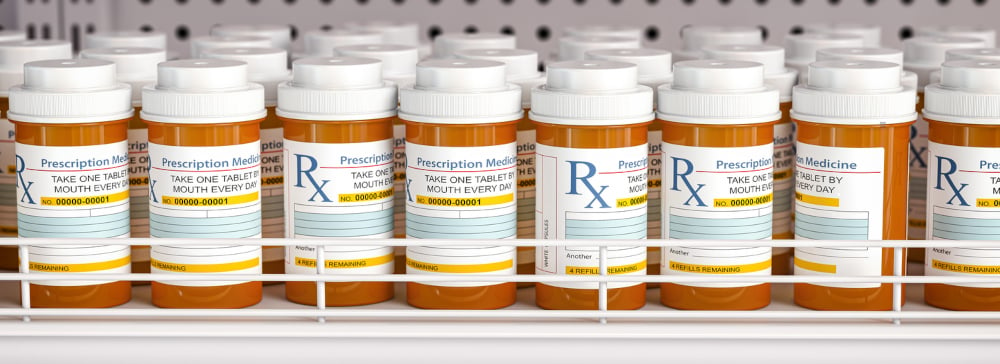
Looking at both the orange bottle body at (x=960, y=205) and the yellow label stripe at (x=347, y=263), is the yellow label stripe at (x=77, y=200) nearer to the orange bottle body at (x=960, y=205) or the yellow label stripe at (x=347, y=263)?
the yellow label stripe at (x=347, y=263)

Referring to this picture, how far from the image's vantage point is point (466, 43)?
140 centimetres

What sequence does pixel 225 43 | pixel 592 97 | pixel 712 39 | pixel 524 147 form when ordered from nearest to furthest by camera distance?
pixel 592 97
pixel 524 147
pixel 225 43
pixel 712 39

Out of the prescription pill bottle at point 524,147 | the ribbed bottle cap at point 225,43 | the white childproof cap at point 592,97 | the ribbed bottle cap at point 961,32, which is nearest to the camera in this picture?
the white childproof cap at point 592,97

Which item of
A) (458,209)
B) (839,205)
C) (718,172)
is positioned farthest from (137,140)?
(839,205)

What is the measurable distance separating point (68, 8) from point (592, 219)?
2.93 feet

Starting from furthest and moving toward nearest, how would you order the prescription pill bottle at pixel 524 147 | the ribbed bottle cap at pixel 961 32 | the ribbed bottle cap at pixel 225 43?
the ribbed bottle cap at pixel 961 32
the ribbed bottle cap at pixel 225 43
the prescription pill bottle at pixel 524 147

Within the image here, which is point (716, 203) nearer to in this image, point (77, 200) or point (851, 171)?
point (851, 171)

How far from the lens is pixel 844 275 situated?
1.13m

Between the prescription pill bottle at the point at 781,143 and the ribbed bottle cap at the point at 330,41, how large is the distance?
0.38m

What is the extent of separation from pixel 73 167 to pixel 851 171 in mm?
653

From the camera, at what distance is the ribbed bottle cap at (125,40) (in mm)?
1434

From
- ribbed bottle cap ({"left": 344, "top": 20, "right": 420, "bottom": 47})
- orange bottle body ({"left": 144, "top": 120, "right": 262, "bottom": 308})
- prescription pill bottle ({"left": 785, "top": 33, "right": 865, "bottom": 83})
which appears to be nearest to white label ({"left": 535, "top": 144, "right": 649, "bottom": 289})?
orange bottle body ({"left": 144, "top": 120, "right": 262, "bottom": 308})

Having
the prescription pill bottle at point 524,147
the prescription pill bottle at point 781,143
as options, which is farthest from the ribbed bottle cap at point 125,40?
the prescription pill bottle at point 781,143

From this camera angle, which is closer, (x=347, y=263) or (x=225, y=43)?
(x=347, y=263)
